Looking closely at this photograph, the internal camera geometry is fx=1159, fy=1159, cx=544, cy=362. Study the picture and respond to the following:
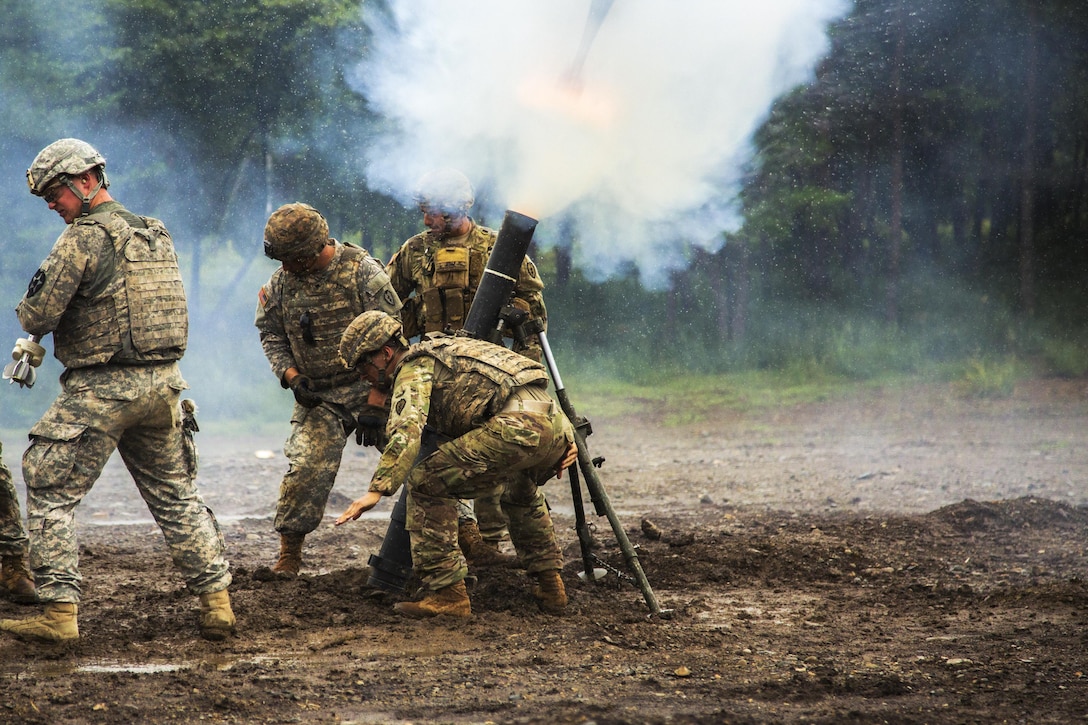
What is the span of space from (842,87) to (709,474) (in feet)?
25.1

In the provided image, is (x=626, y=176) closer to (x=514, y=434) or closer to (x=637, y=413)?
(x=514, y=434)

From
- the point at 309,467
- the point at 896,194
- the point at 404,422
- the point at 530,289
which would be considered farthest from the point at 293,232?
the point at 896,194

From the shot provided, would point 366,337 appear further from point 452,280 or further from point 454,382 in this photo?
point 452,280

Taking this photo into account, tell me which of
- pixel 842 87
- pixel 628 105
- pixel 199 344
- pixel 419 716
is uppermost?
pixel 842 87

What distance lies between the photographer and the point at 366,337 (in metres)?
4.97

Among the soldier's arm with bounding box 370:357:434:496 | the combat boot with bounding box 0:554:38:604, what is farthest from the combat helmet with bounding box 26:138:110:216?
the combat boot with bounding box 0:554:38:604

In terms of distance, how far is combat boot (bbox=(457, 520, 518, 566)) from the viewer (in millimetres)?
6262

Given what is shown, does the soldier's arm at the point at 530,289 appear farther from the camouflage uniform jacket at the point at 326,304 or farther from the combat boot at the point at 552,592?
the combat boot at the point at 552,592

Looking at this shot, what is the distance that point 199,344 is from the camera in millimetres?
14297

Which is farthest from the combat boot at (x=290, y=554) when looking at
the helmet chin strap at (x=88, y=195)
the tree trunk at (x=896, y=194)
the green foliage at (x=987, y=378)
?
the tree trunk at (x=896, y=194)

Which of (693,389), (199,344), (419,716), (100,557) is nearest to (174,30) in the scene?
(199,344)

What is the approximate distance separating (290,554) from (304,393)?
88 centimetres

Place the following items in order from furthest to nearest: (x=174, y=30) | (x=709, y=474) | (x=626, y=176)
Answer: (x=174, y=30) < (x=709, y=474) < (x=626, y=176)

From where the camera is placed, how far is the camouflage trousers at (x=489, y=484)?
4.97 metres
